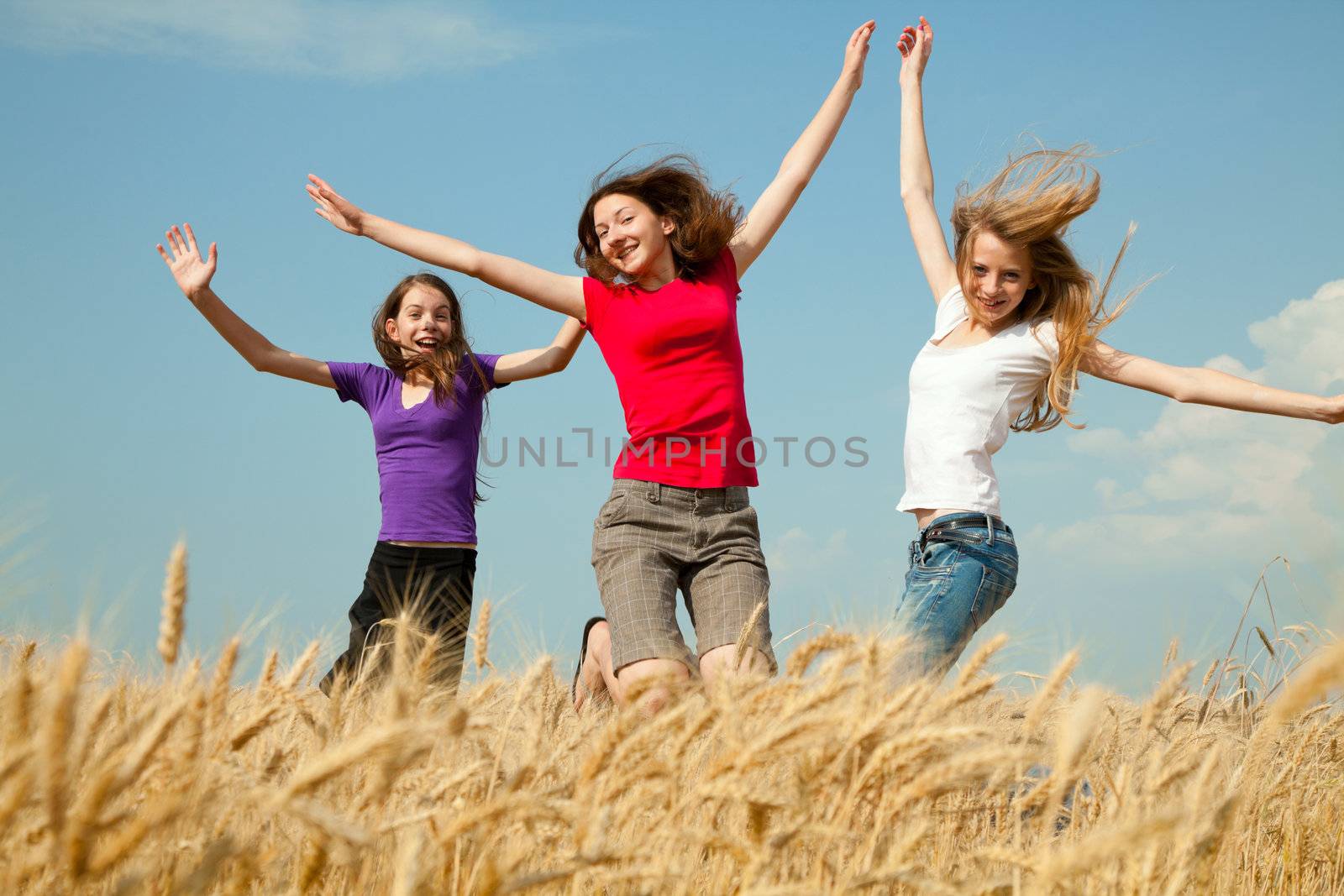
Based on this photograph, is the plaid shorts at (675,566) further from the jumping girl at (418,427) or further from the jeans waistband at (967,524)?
the jumping girl at (418,427)

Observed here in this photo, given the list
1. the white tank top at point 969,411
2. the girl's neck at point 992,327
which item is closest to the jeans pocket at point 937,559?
the white tank top at point 969,411

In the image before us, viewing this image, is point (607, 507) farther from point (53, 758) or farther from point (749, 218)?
point (53, 758)

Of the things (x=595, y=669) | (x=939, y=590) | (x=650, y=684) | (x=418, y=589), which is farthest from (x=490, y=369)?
(x=650, y=684)

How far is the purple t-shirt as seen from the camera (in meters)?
5.34

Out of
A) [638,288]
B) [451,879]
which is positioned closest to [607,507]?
[638,288]

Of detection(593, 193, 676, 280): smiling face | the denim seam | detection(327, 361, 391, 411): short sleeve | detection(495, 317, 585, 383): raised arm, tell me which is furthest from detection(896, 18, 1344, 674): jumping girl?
detection(327, 361, 391, 411): short sleeve

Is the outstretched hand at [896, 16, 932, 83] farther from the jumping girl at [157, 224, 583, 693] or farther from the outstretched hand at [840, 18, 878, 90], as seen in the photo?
the jumping girl at [157, 224, 583, 693]

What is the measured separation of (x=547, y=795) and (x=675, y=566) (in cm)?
225

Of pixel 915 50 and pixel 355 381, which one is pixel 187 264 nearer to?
pixel 355 381

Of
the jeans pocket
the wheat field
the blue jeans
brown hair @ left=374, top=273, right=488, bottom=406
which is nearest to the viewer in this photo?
the wheat field

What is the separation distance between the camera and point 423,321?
5621mm

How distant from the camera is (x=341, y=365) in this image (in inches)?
224

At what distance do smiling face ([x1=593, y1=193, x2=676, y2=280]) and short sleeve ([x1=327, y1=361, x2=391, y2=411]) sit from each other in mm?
1806

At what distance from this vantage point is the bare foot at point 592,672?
475cm
